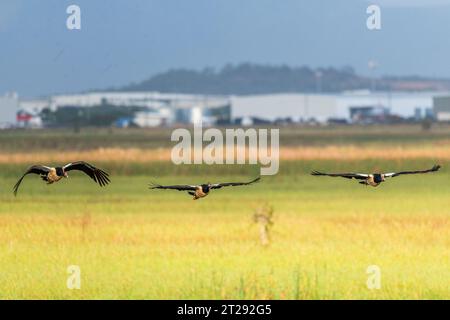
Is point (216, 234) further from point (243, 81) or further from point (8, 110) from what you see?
point (243, 81)

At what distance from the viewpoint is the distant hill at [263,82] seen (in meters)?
71.2

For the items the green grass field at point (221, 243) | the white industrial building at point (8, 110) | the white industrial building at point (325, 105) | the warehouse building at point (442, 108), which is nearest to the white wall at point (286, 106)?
the white industrial building at point (325, 105)

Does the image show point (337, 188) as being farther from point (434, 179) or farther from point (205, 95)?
point (205, 95)

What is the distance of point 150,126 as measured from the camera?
278 feet

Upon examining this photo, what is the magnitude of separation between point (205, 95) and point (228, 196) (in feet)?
136

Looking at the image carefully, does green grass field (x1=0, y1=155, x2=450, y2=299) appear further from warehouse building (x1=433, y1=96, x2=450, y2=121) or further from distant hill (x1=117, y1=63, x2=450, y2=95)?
warehouse building (x1=433, y1=96, x2=450, y2=121)

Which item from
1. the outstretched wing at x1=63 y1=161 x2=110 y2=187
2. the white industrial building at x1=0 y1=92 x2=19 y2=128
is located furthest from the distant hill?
the outstretched wing at x1=63 y1=161 x2=110 y2=187

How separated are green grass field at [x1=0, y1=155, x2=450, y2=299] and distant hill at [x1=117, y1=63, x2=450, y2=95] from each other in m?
28.4

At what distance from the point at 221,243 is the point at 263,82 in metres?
69.5

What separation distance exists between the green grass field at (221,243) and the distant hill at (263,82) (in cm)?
2840

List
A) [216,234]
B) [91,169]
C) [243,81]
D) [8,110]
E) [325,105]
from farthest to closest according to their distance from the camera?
1. [325,105]
2. [243,81]
3. [8,110]
4. [216,234]
5. [91,169]

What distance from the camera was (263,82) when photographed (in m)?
91.6

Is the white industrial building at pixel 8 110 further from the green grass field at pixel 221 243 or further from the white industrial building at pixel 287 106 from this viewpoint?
the white industrial building at pixel 287 106

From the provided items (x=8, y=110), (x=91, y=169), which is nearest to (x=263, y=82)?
(x=8, y=110)
